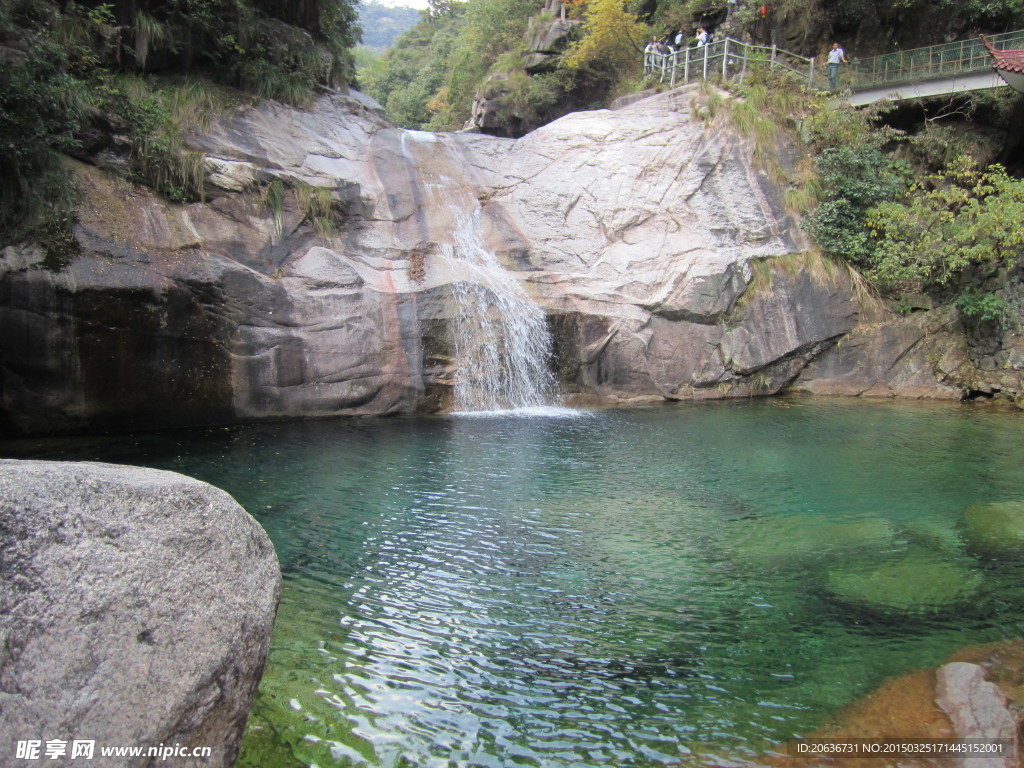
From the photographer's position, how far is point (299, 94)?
1609cm

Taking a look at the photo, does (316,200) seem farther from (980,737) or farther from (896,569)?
(980,737)

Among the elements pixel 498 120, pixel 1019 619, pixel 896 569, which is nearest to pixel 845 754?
pixel 1019 619

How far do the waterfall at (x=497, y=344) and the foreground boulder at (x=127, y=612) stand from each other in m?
10.6

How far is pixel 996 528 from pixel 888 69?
16.4 meters

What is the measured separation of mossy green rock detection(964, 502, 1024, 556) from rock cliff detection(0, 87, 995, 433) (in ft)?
24.5

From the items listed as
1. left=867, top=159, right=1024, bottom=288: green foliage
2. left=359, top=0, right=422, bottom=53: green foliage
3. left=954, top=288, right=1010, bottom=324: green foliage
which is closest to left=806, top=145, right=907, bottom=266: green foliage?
left=867, top=159, right=1024, bottom=288: green foliage

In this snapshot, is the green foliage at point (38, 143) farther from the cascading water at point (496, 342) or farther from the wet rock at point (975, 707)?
the wet rock at point (975, 707)

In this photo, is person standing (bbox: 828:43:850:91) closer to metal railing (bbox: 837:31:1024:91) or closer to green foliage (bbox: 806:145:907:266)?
metal railing (bbox: 837:31:1024:91)

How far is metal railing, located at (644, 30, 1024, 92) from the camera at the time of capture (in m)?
18.6

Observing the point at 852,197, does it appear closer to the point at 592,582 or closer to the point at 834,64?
the point at 834,64

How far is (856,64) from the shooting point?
19781 mm

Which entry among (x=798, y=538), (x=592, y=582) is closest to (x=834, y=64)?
(x=798, y=538)

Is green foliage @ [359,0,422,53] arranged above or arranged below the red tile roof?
above

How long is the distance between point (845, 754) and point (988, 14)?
913 inches
